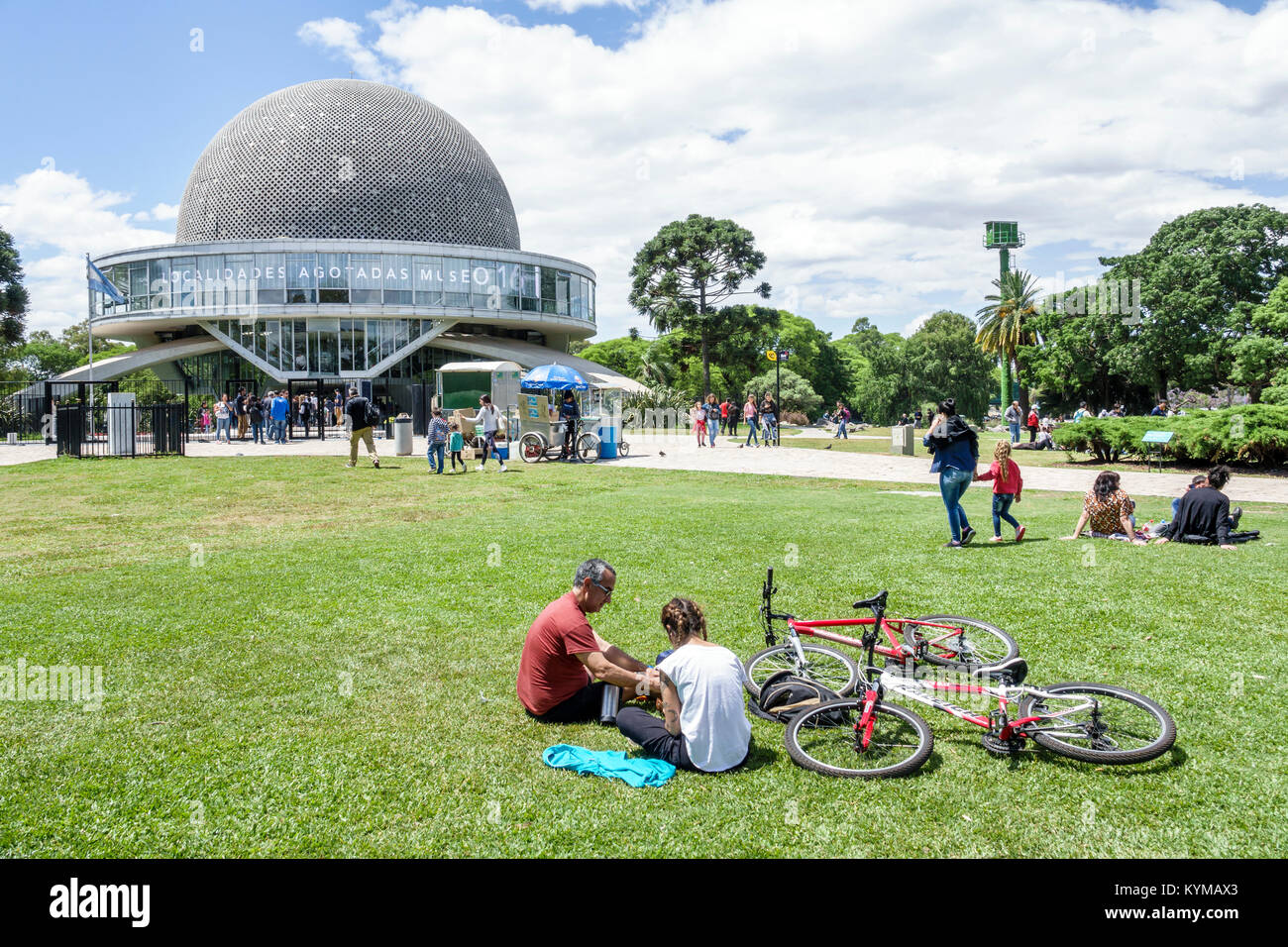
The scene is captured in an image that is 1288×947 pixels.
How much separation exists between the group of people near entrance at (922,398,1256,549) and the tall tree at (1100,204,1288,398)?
25384 mm

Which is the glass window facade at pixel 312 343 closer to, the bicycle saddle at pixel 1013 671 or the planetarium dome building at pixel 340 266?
the planetarium dome building at pixel 340 266

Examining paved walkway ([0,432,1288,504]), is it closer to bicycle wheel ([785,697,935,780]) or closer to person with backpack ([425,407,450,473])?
person with backpack ([425,407,450,473])

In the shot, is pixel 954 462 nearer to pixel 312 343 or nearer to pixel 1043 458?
pixel 1043 458

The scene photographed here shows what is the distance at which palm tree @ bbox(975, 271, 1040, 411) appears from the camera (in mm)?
53438

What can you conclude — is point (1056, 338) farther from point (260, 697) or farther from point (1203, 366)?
point (260, 697)

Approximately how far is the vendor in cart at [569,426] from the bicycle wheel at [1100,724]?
1779cm

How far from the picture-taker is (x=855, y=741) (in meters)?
4.22

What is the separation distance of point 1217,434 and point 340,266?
39179 millimetres

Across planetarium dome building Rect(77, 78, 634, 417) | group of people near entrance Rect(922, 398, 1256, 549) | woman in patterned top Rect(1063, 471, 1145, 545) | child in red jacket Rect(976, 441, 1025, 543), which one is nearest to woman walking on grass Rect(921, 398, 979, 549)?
group of people near entrance Rect(922, 398, 1256, 549)

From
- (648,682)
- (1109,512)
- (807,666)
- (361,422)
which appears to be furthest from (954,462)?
(361,422)

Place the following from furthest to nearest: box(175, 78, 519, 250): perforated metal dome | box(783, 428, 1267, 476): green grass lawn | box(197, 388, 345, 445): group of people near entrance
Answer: box(175, 78, 519, 250): perforated metal dome → box(197, 388, 345, 445): group of people near entrance → box(783, 428, 1267, 476): green grass lawn

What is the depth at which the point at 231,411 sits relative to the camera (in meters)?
30.1

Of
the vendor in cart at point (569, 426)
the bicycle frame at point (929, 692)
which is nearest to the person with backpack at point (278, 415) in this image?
the vendor in cart at point (569, 426)
